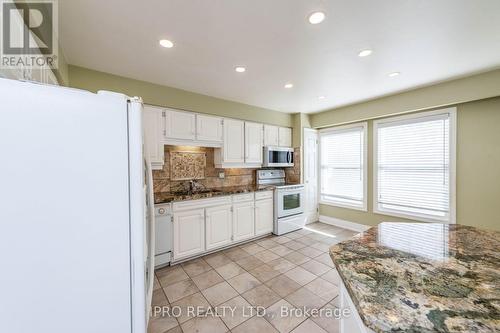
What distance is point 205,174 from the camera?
3.59 metres

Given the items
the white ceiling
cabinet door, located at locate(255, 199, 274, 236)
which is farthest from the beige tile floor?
the white ceiling

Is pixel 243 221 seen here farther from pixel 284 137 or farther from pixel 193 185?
pixel 284 137

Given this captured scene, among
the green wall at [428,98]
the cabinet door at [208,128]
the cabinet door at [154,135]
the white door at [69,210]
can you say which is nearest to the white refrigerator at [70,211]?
the white door at [69,210]

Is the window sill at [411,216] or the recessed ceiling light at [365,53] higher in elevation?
the recessed ceiling light at [365,53]

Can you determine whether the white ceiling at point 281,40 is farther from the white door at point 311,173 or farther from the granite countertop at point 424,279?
the white door at point 311,173

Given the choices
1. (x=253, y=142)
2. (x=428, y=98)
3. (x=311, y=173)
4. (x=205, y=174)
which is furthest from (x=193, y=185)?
(x=428, y=98)

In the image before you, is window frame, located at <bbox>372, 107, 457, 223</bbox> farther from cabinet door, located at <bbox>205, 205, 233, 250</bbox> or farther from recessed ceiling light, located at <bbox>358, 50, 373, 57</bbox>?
cabinet door, located at <bbox>205, 205, 233, 250</bbox>

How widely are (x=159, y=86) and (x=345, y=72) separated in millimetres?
2539

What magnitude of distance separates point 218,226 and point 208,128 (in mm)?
1605

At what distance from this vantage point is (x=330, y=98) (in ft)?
11.5

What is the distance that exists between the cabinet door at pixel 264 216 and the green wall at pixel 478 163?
2841mm

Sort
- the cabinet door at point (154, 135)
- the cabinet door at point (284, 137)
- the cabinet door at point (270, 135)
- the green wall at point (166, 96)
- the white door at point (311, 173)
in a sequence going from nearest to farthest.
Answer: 1. the green wall at point (166, 96)
2. the cabinet door at point (154, 135)
3. the cabinet door at point (270, 135)
4. the cabinet door at point (284, 137)
5. the white door at point (311, 173)

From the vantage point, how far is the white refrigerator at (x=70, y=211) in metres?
0.78

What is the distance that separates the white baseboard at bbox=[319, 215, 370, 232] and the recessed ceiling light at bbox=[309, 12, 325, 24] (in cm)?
374
